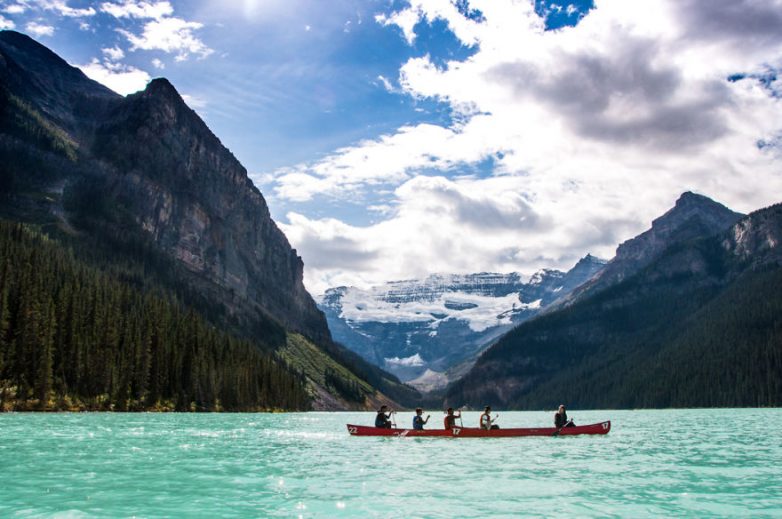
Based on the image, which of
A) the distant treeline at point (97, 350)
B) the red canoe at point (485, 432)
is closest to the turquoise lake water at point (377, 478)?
the red canoe at point (485, 432)

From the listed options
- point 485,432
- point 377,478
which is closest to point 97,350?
point 485,432

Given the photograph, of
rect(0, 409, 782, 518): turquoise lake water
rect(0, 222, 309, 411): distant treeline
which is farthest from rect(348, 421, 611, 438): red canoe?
rect(0, 222, 309, 411): distant treeline

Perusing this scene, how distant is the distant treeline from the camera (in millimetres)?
99375

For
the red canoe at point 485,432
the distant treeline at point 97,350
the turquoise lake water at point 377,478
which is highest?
the distant treeline at point 97,350

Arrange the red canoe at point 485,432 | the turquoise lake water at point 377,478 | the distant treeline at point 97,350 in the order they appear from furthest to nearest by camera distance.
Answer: the distant treeline at point 97,350 < the red canoe at point 485,432 < the turquoise lake water at point 377,478

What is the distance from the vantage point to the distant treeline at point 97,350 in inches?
3912

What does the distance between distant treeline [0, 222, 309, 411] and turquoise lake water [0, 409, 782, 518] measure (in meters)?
45.2

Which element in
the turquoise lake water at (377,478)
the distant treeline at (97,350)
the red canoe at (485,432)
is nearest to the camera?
the turquoise lake water at (377,478)

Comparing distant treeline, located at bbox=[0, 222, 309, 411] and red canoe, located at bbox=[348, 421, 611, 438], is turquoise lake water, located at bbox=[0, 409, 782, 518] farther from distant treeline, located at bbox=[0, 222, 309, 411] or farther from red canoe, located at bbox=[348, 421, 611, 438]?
distant treeline, located at bbox=[0, 222, 309, 411]

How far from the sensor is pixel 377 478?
120 feet

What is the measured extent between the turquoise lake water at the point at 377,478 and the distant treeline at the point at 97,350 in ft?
148

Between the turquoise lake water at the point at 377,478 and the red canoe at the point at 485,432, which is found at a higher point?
the red canoe at the point at 485,432

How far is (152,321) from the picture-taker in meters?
139

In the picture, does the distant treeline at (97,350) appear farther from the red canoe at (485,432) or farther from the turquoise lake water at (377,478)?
the red canoe at (485,432)
